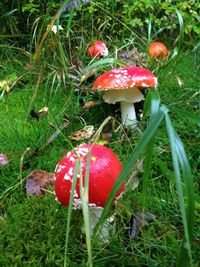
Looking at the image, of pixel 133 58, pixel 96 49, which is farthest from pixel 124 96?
pixel 96 49

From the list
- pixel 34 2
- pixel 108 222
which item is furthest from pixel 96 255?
pixel 34 2

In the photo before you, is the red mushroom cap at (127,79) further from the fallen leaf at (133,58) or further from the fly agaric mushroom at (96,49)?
the fly agaric mushroom at (96,49)

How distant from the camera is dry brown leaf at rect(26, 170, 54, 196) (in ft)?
5.34

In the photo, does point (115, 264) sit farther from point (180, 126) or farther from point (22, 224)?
point (180, 126)

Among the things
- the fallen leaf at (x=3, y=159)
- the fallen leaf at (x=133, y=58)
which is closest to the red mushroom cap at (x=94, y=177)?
the fallen leaf at (x=3, y=159)

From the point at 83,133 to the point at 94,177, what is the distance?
29.2 inches

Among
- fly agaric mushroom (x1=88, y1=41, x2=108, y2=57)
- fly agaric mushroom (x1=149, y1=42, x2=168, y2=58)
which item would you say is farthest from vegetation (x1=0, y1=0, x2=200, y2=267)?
fly agaric mushroom (x1=149, y1=42, x2=168, y2=58)

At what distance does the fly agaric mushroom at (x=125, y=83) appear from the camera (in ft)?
6.29

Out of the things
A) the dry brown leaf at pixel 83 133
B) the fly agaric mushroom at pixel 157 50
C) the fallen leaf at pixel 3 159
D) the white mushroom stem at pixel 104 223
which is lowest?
the fly agaric mushroom at pixel 157 50

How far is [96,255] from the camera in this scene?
3.89ft

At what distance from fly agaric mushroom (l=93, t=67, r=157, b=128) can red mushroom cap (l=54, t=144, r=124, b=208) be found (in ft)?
2.09

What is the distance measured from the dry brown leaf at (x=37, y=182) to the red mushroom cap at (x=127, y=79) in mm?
544

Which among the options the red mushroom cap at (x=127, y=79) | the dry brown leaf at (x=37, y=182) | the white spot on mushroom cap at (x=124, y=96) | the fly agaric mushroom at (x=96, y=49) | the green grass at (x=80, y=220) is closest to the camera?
the green grass at (x=80, y=220)

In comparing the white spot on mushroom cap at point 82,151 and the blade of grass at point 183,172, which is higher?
the blade of grass at point 183,172
